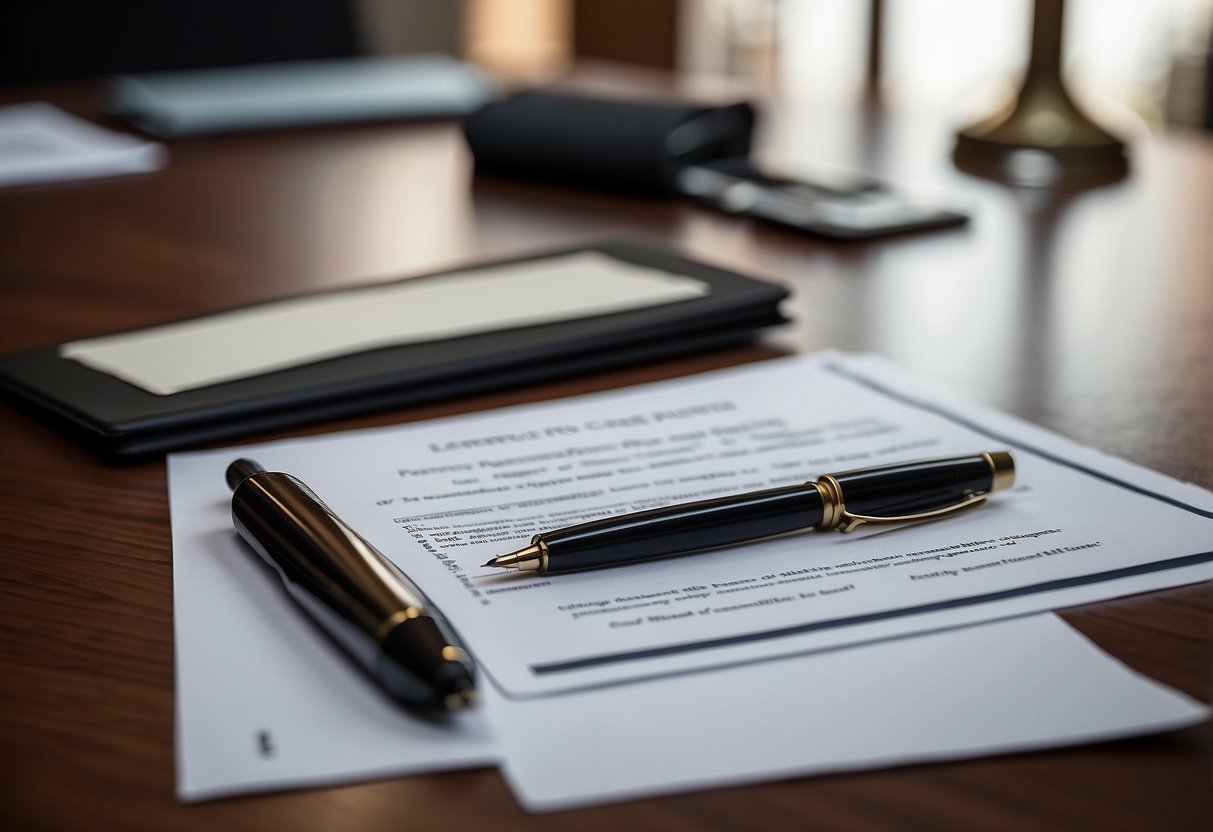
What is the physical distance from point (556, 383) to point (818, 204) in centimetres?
44

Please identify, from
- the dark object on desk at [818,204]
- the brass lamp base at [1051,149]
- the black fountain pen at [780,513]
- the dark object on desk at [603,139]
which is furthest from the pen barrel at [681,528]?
the brass lamp base at [1051,149]

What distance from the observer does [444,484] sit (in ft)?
1.93

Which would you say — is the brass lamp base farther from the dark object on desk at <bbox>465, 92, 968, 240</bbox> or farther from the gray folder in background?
the gray folder in background

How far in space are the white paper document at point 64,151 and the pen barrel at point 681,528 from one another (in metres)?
0.98

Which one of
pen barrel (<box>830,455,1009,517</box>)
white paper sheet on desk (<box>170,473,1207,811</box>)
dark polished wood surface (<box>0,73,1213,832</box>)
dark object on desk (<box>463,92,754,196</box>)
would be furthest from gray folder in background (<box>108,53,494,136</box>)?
white paper sheet on desk (<box>170,473,1207,811</box>)

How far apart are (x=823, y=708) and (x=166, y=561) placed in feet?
0.85

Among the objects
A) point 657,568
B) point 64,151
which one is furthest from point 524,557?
point 64,151

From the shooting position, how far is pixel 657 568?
0.50m

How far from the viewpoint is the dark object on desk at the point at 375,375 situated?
633 mm

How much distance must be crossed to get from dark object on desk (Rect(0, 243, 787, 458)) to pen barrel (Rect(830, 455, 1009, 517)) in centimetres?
23

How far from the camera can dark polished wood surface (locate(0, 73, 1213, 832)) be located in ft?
1.24

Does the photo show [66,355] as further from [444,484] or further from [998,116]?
[998,116]

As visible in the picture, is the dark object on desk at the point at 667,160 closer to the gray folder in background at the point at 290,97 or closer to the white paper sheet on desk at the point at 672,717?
the gray folder in background at the point at 290,97

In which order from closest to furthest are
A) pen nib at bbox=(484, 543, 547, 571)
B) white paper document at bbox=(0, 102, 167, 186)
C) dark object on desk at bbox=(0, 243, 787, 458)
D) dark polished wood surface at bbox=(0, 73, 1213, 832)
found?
dark polished wood surface at bbox=(0, 73, 1213, 832) < pen nib at bbox=(484, 543, 547, 571) < dark object on desk at bbox=(0, 243, 787, 458) < white paper document at bbox=(0, 102, 167, 186)
